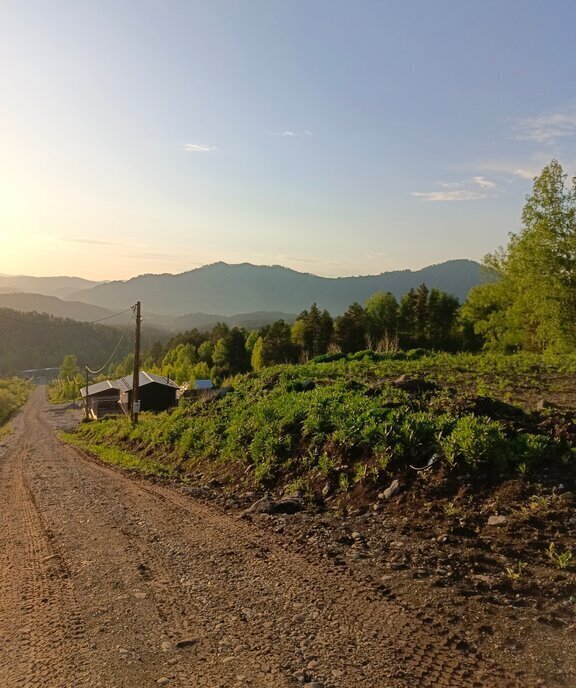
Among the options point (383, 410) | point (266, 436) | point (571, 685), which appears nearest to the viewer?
point (571, 685)

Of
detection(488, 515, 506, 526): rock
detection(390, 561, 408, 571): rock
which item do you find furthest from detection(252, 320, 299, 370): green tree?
detection(390, 561, 408, 571): rock

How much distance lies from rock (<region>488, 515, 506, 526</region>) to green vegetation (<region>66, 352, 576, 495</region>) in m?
0.82

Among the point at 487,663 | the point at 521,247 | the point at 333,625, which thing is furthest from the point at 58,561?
the point at 521,247

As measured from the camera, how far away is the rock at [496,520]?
17.9ft

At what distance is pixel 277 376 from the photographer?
15727 mm

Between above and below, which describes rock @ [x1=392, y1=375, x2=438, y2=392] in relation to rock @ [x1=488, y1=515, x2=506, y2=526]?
above

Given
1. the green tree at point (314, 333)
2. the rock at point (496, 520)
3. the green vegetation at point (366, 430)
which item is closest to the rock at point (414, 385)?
the green vegetation at point (366, 430)

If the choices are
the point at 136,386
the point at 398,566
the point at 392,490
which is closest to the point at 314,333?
the point at 136,386

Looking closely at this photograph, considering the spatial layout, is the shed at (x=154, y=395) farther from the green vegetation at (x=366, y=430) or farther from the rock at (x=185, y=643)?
the rock at (x=185, y=643)

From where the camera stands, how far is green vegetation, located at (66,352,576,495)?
665cm

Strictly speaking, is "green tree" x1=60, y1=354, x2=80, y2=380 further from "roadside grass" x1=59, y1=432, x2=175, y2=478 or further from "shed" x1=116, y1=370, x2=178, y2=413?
"roadside grass" x1=59, y1=432, x2=175, y2=478

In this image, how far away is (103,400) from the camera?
71.7 meters

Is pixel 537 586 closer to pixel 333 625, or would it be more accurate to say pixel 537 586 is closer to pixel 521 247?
pixel 333 625

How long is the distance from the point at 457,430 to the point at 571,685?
400cm
